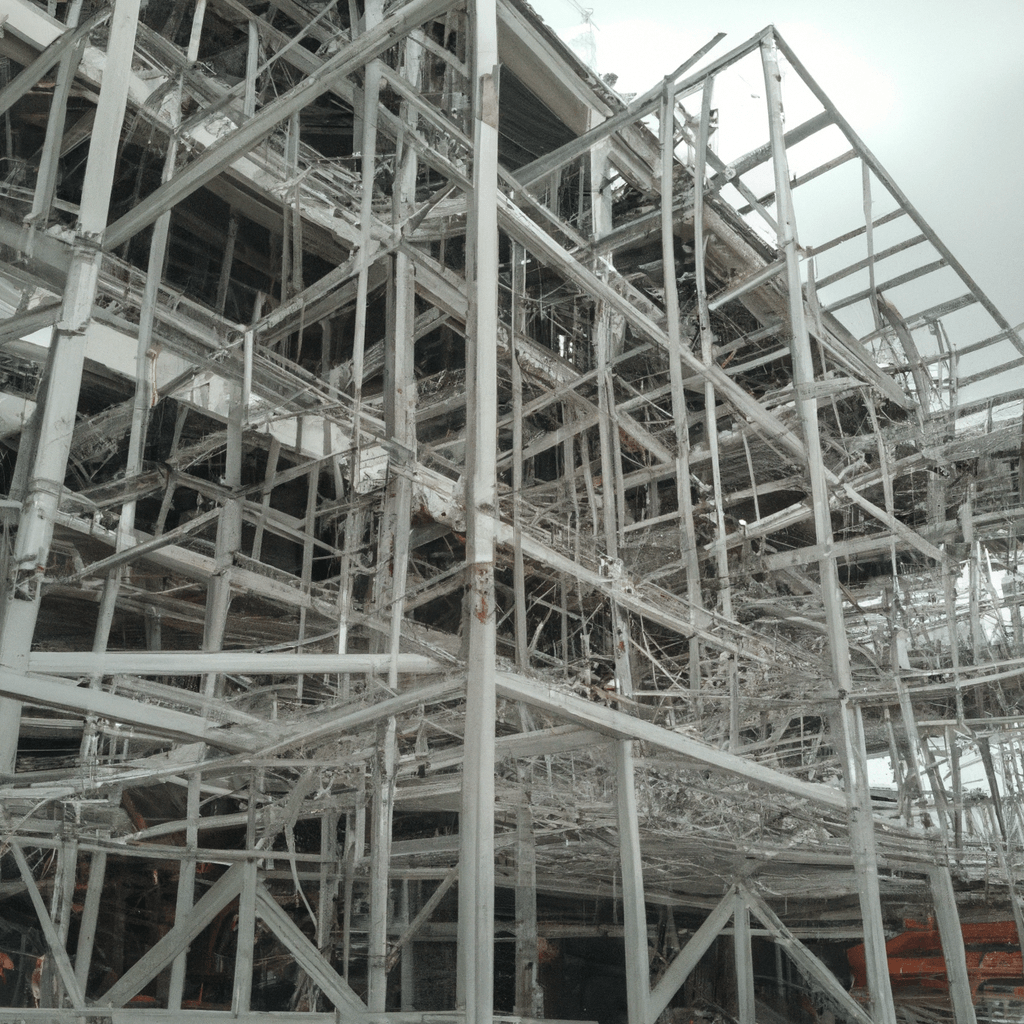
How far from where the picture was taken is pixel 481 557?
571 cm

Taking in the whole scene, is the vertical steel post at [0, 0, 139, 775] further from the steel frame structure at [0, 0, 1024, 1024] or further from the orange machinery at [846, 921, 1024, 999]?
the orange machinery at [846, 921, 1024, 999]

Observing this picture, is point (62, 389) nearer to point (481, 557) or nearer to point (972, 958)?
point (481, 557)

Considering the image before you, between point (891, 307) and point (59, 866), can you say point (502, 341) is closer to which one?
point (59, 866)

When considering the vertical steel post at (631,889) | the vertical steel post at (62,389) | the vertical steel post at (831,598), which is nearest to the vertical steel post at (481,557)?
the vertical steel post at (631,889)

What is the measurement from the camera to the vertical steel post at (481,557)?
5.04 m

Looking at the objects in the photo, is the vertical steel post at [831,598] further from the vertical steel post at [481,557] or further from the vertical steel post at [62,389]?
the vertical steel post at [62,389]

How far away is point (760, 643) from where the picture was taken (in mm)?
10539

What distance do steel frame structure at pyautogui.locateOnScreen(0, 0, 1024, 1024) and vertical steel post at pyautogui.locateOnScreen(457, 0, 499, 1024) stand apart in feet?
0.08

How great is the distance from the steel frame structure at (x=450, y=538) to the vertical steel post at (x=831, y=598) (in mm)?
46

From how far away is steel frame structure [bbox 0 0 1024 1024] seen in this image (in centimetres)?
598

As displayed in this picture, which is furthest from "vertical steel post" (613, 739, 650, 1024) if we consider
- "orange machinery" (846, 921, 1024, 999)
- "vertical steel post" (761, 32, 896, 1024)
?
"orange machinery" (846, 921, 1024, 999)

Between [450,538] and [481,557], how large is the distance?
9.85 meters

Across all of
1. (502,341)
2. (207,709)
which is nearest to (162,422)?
(502,341)

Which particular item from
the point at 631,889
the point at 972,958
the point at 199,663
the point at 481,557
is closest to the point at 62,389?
the point at 199,663
